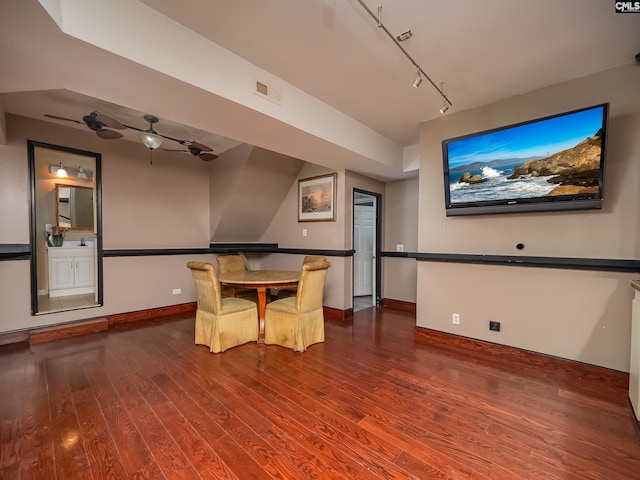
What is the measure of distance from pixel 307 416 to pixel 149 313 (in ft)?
11.6

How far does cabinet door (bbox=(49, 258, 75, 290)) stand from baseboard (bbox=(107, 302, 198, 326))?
77.0 inches

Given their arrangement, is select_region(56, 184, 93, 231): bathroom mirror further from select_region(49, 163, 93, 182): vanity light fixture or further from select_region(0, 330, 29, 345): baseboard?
select_region(0, 330, 29, 345): baseboard

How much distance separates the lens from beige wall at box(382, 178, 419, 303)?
15.8ft

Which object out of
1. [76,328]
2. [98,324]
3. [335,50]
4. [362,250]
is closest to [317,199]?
[362,250]

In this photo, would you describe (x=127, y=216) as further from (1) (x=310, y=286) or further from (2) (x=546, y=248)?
(2) (x=546, y=248)

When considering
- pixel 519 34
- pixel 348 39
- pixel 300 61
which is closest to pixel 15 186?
pixel 300 61

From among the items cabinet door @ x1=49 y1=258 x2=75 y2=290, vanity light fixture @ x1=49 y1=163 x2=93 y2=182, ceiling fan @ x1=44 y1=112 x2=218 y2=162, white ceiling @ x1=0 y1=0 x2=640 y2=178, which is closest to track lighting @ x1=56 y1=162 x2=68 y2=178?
vanity light fixture @ x1=49 y1=163 x2=93 y2=182

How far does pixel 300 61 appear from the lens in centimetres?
228

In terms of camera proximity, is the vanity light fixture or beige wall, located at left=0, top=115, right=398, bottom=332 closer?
beige wall, located at left=0, top=115, right=398, bottom=332

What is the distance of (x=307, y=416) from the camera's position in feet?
6.19

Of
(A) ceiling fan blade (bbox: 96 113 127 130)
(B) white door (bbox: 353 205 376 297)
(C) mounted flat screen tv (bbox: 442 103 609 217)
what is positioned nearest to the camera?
(C) mounted flat screen tv (bbox: 442 103 609 217)

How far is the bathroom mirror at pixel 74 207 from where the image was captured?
203 inches

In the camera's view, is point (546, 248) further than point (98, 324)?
No

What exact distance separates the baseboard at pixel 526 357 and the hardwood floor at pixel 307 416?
19mm
